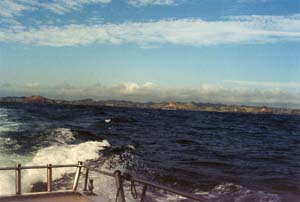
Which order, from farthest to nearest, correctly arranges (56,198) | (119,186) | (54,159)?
1. (54,159)
2. (56,198)
3. (119,186)

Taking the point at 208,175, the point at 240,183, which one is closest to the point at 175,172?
the point at 208,175

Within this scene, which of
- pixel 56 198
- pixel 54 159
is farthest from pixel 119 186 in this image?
pixel 54 159

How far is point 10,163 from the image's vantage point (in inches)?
609

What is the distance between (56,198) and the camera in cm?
652

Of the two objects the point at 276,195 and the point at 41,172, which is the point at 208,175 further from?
the point at 41,172

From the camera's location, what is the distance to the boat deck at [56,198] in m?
6.31

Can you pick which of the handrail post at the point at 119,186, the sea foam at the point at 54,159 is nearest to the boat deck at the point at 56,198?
the handrail post at the point at 119,186

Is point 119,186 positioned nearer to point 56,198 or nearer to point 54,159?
point 56,198

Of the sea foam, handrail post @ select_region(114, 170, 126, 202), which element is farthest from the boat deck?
the sea foam

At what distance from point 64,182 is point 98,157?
6.14m

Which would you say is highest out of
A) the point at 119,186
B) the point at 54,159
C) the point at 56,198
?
the point at 119,186

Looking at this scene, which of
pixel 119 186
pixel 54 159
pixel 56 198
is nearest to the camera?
pixel 119 186

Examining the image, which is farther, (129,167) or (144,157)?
(144,157)

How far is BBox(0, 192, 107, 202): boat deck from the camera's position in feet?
20.7
